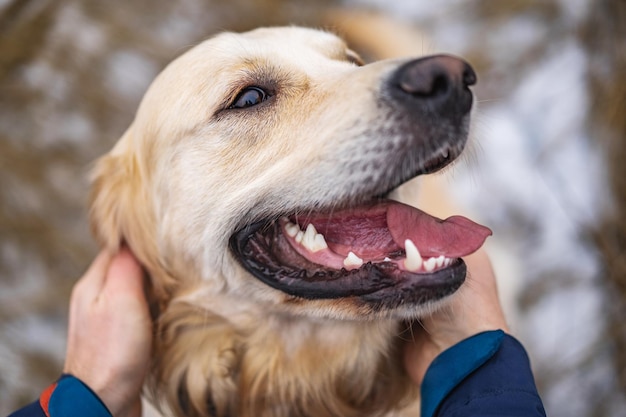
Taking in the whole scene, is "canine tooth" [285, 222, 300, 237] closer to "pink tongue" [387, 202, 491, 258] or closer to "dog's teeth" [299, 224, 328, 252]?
"dog's teeth" [299, 224, 328, 252]

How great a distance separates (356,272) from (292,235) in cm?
24

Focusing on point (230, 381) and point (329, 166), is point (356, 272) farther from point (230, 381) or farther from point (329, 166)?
point (230, 381)

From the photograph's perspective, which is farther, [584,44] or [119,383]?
[584,44]

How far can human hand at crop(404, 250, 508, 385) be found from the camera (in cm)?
164

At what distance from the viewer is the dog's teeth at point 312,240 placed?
5.10ft

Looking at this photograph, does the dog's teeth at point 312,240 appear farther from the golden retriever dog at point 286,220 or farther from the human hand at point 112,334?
the human hand at point 112,334

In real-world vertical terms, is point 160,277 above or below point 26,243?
above

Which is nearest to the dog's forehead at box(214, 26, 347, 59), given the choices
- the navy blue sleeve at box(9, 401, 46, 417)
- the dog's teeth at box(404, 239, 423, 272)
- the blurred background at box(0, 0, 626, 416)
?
the dog's teeth at box(404, 239, 423, 272)

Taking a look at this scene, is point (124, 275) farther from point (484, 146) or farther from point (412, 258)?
point (484, 146)

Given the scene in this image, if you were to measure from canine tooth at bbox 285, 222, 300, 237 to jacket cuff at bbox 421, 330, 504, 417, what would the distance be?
52cm

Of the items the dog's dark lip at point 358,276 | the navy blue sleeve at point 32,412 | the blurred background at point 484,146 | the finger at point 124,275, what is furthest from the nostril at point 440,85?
the blurred background at point 484,146

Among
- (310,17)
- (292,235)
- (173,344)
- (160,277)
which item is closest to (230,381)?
(173,344)

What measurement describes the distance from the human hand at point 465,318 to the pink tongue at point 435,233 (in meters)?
0.14

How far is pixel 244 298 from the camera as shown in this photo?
171 centimetres
